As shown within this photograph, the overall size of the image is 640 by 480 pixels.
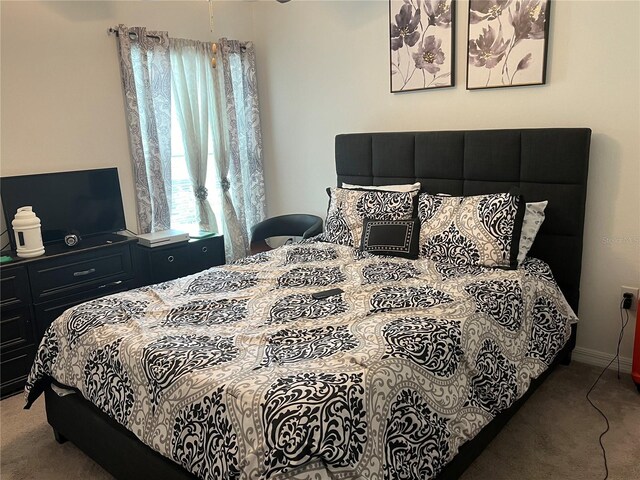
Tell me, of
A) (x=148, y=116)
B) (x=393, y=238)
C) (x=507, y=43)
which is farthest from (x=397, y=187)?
(x=148, y=116)

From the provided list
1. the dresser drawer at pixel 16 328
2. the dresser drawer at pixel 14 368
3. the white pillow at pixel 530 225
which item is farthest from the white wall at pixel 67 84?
the white pillow at pixel 530 225

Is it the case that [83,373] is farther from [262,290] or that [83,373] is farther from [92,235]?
[92,235]

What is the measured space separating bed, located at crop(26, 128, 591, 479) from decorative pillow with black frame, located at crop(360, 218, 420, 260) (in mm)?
113

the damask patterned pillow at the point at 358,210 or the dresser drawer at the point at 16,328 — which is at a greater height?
the damask patterned pillow at the point at 358,210

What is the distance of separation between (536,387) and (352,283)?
3.54ft

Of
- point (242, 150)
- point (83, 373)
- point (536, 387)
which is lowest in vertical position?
point (536, 387)

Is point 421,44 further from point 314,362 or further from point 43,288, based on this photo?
point 43,288

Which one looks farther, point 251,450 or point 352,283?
point 352,283

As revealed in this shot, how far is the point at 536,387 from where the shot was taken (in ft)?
8.71

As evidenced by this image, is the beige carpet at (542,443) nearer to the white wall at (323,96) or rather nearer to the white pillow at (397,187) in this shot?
the white wall at (323,96)

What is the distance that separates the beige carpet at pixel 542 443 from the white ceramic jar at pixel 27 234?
89 cm

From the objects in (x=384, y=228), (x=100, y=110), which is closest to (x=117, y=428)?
(x=384, y=228)

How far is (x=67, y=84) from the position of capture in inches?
137

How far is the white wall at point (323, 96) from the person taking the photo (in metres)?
2.79
